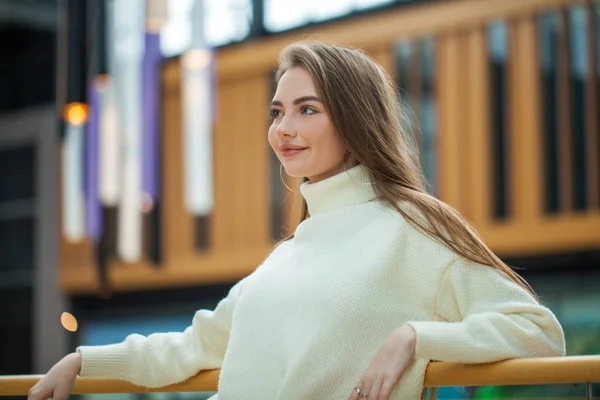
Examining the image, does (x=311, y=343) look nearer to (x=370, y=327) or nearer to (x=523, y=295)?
(x=370, y=327)

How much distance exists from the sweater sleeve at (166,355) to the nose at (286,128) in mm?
352

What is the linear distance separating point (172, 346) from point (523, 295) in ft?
2.64

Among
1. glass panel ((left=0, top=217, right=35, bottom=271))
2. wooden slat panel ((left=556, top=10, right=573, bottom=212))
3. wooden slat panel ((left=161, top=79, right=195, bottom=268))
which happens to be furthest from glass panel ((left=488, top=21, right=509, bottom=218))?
glass panel ((left=0, top=217, right=35, bottom=271))

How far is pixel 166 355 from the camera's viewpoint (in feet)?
7.03

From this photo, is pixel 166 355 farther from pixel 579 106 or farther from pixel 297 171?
pixel 579 106

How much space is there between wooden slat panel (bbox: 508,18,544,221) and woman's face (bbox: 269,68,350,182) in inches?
279

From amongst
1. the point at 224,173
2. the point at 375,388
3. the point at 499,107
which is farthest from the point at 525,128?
the point at 375,388

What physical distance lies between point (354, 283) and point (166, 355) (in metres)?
0.54

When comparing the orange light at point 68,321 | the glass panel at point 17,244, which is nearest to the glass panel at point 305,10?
the orange light at point 68,321

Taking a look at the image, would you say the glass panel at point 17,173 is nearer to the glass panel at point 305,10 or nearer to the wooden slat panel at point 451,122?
the glass panel at point 305,10

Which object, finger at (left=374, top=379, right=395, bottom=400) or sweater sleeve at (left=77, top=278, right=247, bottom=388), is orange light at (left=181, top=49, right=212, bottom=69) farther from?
finger at (left=374, top=379, right=395, bottom=400)

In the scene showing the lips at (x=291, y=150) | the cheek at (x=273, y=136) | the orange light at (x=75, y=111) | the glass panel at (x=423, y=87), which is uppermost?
the glass panel at (x=423, y=87)

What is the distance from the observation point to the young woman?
1.66 m

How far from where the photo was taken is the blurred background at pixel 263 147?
8.67 meters
